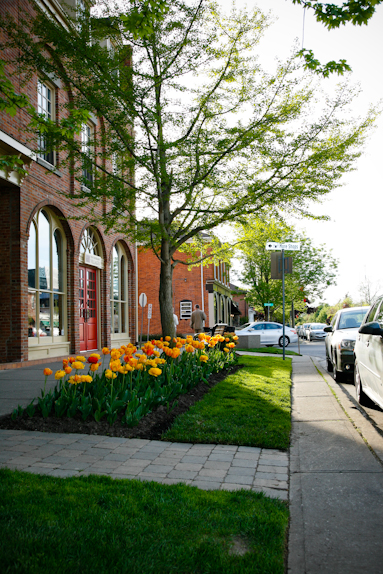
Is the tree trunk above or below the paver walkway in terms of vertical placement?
above

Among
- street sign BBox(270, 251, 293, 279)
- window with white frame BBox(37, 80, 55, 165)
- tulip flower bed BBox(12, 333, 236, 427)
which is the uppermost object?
window with white frame BBox(37, 80, 55, 165)

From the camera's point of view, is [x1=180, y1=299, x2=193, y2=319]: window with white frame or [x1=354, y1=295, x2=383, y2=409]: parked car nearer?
[x1=354, y1=295, x2=383, y2=409]: parked car

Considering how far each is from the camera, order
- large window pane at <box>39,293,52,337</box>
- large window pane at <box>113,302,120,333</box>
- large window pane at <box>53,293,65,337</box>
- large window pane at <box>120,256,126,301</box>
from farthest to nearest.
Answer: large window pane at <box>120,256,126,301</box>
large window pane at <box>113,302,120,333</box>
large window pane at <box>53,293,65,337</box>
large window pane at <box>39,293,52,337</box>

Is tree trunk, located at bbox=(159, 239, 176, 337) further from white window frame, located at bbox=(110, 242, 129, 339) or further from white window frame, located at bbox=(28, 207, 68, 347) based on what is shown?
white window frame, located at bbox=(110, 242, 129, 339)

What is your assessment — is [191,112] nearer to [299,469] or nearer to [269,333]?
[299,469]

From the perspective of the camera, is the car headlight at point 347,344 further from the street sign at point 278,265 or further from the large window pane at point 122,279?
the large window pane at point 122,279

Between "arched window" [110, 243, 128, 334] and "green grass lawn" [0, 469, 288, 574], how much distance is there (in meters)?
15.0

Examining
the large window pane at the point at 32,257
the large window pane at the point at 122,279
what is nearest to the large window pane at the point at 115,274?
the large window pane at the point at 122,279

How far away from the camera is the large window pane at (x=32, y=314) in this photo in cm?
1225

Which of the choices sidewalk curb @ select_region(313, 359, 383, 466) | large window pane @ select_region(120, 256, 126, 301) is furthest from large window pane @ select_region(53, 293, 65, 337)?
sidewalk curb @ select_region(313, 359, 383, 466)

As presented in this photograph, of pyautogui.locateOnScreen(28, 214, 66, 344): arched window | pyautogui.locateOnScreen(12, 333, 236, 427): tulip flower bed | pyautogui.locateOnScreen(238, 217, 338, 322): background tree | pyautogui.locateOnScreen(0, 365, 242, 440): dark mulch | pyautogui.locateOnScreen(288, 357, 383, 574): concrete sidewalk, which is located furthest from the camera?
pyautogui.locateOnScreen(238, 217, 338, 322): background tree

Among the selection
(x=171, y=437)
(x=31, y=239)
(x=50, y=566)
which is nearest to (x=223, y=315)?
(x=31, y=239)

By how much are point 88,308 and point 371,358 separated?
39.1 feet

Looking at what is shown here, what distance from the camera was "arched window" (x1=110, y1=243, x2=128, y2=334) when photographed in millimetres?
18688
